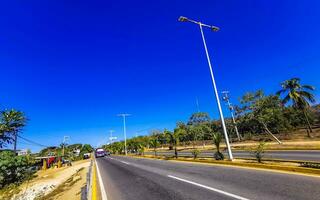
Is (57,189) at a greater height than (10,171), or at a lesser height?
lesser

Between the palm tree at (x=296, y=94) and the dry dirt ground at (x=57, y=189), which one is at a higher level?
the palm tree at (x=296, y=94)

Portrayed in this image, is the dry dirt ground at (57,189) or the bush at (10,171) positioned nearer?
the dry dirt ground at (57,189)

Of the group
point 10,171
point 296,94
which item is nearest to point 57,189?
point 10,171

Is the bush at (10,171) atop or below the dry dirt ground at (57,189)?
atop

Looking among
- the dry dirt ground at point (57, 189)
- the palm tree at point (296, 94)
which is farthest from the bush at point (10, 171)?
the palm tree at point (296, 94)

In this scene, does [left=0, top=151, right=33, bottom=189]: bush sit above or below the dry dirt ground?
above

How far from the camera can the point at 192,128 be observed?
177ft

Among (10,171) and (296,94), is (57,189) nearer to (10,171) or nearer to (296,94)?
(10,171)

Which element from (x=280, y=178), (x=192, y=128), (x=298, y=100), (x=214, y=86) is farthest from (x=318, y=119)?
(x=280, y=178)

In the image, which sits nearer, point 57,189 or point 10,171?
point 57,189

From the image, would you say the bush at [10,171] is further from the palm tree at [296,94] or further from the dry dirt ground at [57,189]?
the palm tree at [296,94]

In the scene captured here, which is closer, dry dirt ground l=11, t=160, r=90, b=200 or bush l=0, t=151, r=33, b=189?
dry dirt ground l=11, t=160, r=90, b=200

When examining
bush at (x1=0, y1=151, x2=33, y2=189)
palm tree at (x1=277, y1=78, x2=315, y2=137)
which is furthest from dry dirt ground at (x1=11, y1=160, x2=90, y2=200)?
palm tree at (x1=277, y1=78, x2=315, y2=137)

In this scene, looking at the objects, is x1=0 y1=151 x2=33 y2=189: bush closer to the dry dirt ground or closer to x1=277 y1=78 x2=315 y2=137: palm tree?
the dry dirt ground
